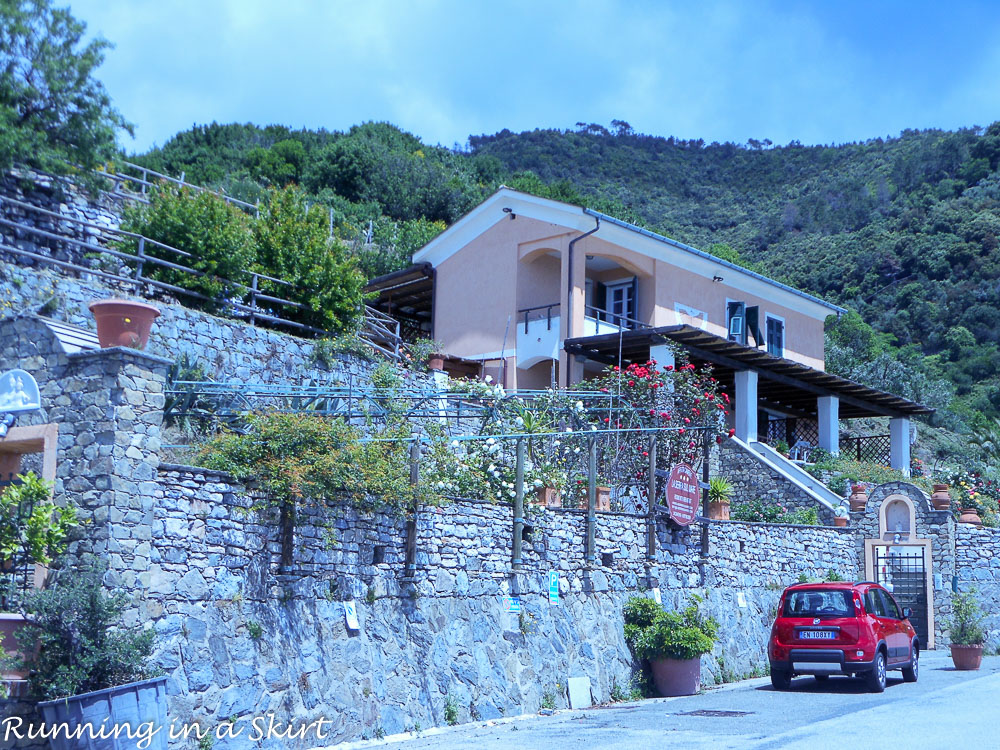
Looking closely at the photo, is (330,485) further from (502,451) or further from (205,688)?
(502,451)

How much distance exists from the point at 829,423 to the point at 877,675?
1551 centimetres

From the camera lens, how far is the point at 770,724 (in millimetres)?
12344

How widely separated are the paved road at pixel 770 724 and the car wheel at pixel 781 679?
0.14m

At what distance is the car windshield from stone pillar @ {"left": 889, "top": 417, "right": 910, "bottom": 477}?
55.9 ft

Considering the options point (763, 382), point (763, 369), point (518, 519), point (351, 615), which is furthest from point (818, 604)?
point (763, 382)

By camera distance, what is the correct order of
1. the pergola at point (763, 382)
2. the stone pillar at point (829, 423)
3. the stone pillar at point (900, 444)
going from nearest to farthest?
the pergola at point (763, 382) < the stone pillar at point (829, 423) < the stone pillar at point (900, 444)

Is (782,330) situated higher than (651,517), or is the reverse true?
(782,330)

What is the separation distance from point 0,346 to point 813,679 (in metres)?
14.1

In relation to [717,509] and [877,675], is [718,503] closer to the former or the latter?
[717,509]

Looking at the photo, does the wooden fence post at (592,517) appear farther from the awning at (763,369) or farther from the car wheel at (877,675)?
the awning at (763,369)

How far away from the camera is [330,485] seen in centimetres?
1140

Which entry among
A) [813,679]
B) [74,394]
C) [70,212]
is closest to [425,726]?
[74,394]

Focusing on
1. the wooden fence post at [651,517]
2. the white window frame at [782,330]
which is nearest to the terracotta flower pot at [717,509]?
the wooden fence post at [651,517]

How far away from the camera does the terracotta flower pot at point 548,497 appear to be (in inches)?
639
